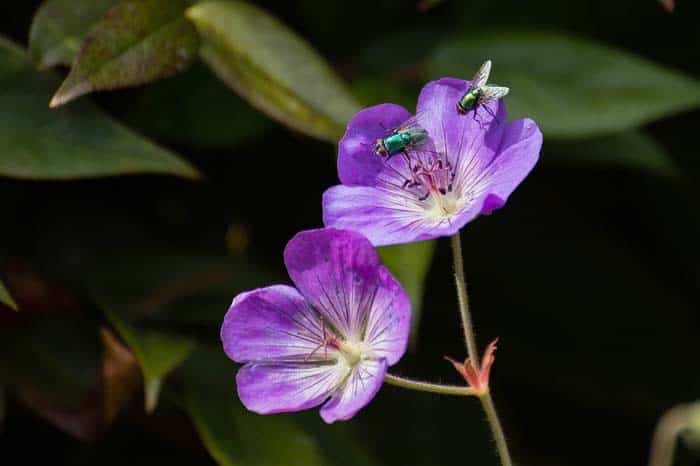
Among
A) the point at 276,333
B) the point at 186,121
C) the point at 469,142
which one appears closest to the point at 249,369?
the point at 276,333

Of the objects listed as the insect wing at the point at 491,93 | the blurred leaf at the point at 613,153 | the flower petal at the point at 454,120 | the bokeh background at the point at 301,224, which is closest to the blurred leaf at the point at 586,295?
the bokeh background at the point at 301,224

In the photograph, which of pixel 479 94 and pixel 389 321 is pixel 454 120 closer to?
pixel 479 94

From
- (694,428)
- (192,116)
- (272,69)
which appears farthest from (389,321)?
(192,116)

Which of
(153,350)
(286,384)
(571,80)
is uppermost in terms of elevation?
(571,80)

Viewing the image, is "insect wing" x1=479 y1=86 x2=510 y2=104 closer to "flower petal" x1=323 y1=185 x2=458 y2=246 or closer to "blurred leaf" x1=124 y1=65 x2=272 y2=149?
"flower petal" x1=323 y1=185 x2=458 y2=246

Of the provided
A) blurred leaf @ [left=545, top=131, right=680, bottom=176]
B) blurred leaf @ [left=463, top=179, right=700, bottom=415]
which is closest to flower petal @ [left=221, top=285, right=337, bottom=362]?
blurred leaf @ [left=545, top=131, right=680, bottom=176]

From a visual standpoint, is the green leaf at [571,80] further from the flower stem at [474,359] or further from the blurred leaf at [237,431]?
the flower stem at [474,359]

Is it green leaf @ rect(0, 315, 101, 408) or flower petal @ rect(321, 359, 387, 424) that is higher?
flower petal @ rect(321, 359, 387, 424)
